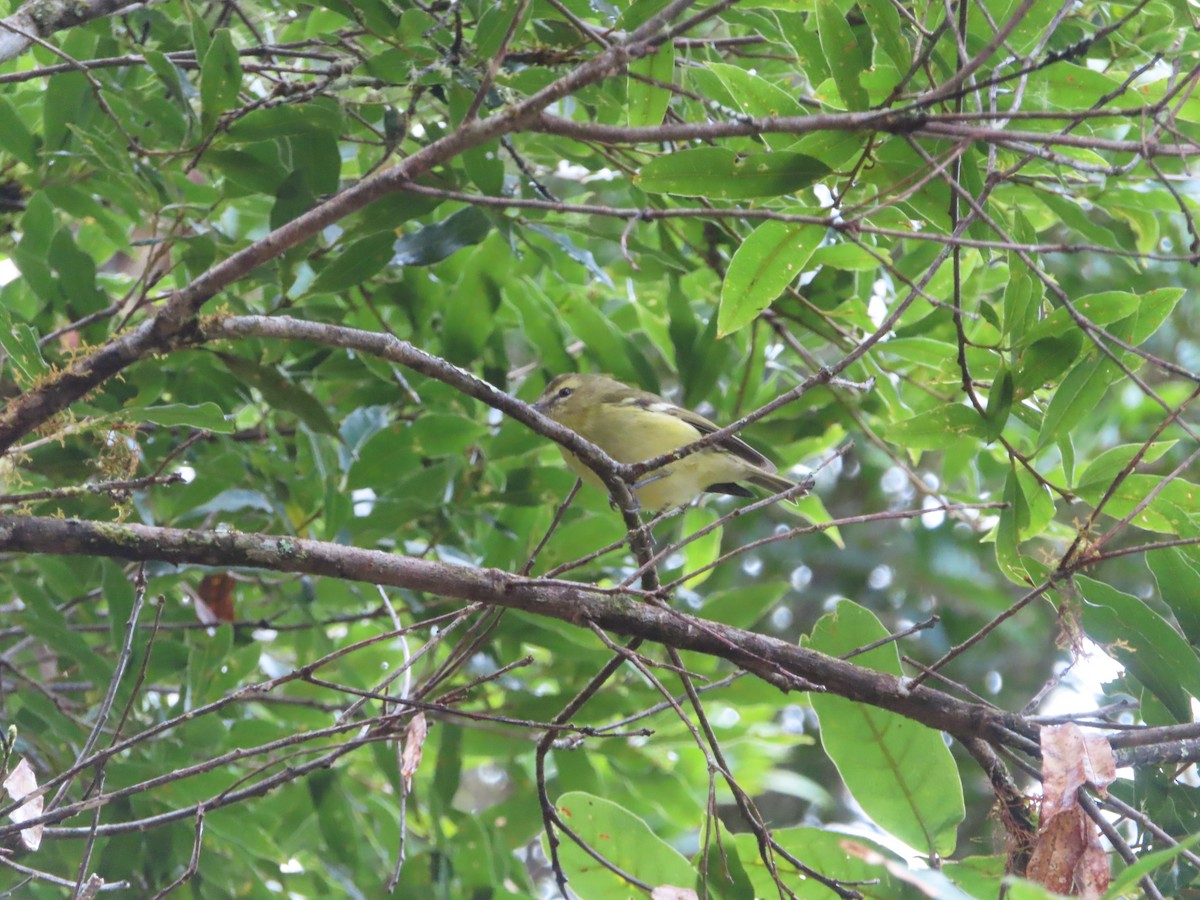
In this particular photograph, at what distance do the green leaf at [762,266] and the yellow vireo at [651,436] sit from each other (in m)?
1.86

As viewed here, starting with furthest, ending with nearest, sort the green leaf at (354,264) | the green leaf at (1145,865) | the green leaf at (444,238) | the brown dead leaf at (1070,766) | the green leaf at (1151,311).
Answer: the green leaf at (444,238) → the green leaf at (354,264) → the green leaf at (1151,311) → the brown dead leaf at (1070,766) → the green leaf at (1145,865)

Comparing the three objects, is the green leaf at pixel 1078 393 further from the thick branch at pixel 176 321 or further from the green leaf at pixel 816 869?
the thick branch at pixel 176 321

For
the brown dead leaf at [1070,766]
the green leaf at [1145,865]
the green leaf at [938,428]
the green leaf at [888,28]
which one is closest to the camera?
the green leaf at [1145,865]

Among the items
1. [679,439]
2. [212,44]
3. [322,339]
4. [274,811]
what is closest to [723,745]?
[679,439]

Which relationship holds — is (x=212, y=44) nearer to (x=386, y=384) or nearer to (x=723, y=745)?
(x=386, y=384)

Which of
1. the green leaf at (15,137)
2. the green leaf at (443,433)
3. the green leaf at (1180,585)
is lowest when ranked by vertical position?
the green leaf at (443,433)

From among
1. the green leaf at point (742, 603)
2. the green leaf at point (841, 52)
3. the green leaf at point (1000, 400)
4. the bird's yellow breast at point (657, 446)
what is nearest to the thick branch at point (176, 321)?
the green leaf at point (841, 52)

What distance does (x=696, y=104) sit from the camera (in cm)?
353

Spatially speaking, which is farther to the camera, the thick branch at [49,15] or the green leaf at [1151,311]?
the green leaf at [1151,311]

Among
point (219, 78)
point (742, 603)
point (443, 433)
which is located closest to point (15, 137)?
point (219, 78)

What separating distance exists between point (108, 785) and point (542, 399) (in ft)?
6.82

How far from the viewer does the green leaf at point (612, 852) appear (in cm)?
258

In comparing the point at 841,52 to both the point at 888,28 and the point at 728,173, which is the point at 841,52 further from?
the point at 728,173

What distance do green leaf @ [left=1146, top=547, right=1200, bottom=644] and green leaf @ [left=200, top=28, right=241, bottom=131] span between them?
2480 mm
